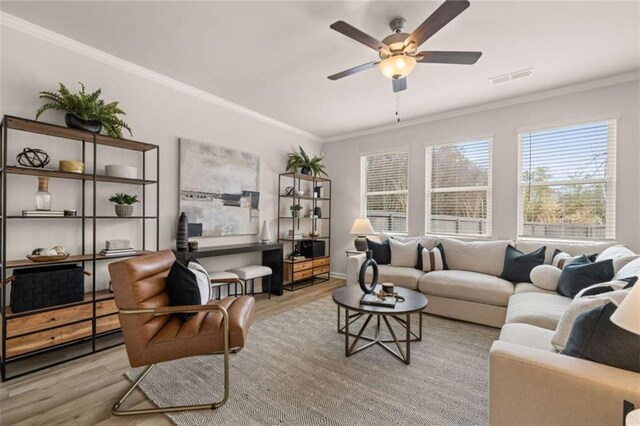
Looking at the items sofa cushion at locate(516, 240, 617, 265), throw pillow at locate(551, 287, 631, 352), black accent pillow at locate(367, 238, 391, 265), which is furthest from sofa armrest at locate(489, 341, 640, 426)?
black accent pillow at locate(367, 238, 391, 265)

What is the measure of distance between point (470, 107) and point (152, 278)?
447cm

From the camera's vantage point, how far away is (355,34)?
1.94 meters

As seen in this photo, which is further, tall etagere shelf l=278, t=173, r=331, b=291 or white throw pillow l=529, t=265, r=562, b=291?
tall etagere shelf l=278, t=173, r=331, b=291

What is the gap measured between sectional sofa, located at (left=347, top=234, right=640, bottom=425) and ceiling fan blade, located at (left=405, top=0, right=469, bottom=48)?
71.9 inches

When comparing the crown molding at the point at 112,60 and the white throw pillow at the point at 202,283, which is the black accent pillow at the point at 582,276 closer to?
the white throw pillow at the point at 202,283

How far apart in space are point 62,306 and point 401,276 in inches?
132

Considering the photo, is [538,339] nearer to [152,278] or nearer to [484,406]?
[484,406]

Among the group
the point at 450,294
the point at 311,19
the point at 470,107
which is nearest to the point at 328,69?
the point at 311,19

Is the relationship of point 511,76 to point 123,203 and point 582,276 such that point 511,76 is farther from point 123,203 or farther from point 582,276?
point 123,203

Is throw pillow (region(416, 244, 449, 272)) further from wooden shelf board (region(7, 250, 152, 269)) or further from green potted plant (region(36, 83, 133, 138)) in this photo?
green potted plant (region(36, 83, 133, 138))

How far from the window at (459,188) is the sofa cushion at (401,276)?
117 cm

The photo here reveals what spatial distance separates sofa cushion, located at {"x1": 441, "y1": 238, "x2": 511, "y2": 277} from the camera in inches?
136

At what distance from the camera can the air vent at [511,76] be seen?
3.07 meters

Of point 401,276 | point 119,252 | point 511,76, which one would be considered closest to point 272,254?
point 401,276
